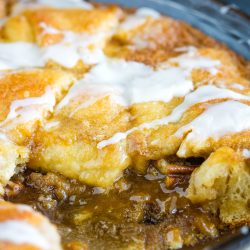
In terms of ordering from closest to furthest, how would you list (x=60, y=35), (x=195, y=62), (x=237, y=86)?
1. (x=237, y=86)
2. (x=195, y=62)
3. (x=60, y=35)

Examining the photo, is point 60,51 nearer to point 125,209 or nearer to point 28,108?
point 28,108

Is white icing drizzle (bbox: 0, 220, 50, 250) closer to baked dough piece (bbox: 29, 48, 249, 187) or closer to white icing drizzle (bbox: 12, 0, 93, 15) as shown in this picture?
baked dough piece (bbox: 29, 48, 249, 187)

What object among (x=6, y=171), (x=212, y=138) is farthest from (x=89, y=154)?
(x=212, y=138)

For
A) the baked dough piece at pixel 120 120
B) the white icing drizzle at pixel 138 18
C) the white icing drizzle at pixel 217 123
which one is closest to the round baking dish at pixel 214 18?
the white icing drizzle at pixel 138 18

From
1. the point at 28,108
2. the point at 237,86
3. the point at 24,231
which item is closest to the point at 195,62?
the point at 237,86

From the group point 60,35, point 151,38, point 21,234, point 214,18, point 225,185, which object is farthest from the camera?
point 214,18

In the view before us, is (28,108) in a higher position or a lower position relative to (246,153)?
lower

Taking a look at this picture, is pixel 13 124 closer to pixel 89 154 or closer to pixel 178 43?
pixel 89 154
